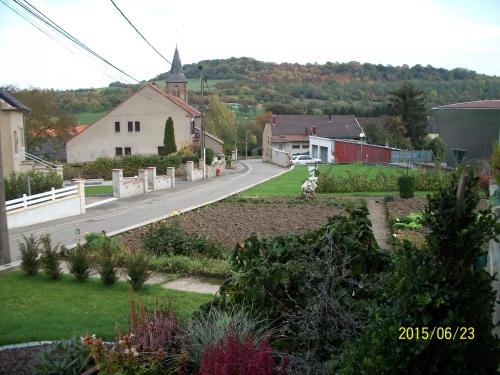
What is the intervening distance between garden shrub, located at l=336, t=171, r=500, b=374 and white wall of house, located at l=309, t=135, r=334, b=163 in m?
56.8

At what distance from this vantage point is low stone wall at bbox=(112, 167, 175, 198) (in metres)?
27.3

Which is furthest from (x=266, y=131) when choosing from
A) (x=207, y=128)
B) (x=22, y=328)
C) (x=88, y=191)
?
(x=22, y=328)

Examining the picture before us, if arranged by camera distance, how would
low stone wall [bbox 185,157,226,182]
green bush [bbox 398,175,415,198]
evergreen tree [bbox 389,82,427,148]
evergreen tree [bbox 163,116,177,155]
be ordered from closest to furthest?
green bush [bbox 398,175,415,198] < low stone wall [bbox 185,157,226,182] < evergreen tree [bbox 163,116,177,155] < evergreen tree [bbox 389,82,427,148]

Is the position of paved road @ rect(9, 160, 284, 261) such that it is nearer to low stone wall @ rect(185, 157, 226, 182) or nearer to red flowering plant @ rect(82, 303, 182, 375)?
low stone wall @ rect(185, 157, 226, 182)

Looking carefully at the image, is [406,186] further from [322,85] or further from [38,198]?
[322,85]

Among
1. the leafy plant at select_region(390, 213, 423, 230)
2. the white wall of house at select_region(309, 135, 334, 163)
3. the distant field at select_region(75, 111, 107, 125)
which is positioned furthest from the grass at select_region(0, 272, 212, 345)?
the distant field at select_region(75, 111, 107, 125)

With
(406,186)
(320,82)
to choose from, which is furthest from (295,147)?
(406,186)

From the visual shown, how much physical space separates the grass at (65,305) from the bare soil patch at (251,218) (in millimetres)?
4107

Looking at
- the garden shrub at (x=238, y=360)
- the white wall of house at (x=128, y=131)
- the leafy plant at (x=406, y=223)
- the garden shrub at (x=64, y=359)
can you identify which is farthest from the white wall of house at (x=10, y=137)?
the garden shrub at (x=238, y=360)

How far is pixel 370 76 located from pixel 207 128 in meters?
60.2

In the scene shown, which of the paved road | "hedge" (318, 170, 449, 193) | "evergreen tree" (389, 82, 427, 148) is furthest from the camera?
"evergreen tree" (389, 82, 427, 148)

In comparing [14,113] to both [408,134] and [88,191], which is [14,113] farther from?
[408,134]

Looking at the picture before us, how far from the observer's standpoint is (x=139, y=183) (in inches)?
1174

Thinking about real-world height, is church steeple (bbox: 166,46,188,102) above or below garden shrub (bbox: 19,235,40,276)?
above
